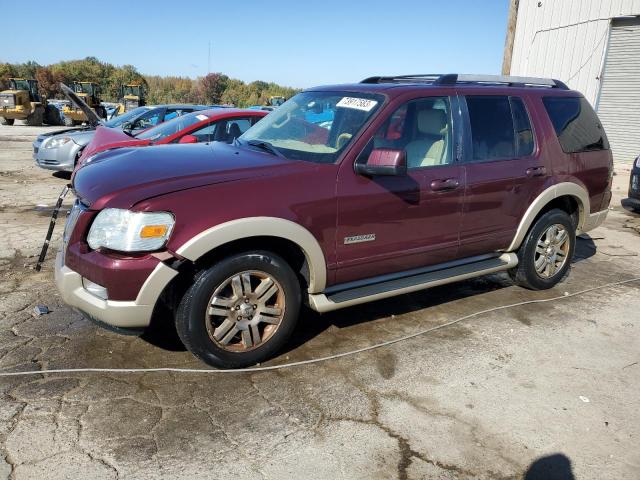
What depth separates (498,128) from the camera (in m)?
4.55

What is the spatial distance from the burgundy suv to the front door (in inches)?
0.5

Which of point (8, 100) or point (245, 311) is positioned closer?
point (245, 311)

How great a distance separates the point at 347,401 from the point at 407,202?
1507 mm

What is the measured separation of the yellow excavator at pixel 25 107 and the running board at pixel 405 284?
101 feet

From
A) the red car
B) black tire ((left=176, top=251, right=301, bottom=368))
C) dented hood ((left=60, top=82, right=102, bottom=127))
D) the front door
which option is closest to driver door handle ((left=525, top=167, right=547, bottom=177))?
the front door

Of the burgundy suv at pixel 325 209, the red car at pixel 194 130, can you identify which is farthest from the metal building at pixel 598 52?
the burgundy suv at pixel 325 209

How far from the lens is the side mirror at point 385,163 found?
3.52 metres

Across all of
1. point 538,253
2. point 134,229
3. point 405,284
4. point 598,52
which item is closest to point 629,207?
point 538,253

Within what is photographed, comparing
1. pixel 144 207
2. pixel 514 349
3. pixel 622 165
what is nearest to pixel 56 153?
pixel 144 207

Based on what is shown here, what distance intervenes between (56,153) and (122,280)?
312 inches

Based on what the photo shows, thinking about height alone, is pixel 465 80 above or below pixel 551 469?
above

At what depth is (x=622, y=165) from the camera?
14.6m

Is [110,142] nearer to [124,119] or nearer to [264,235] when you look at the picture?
[124,119]

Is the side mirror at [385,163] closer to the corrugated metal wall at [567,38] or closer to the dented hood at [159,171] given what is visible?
the dented hood at [159,171]
